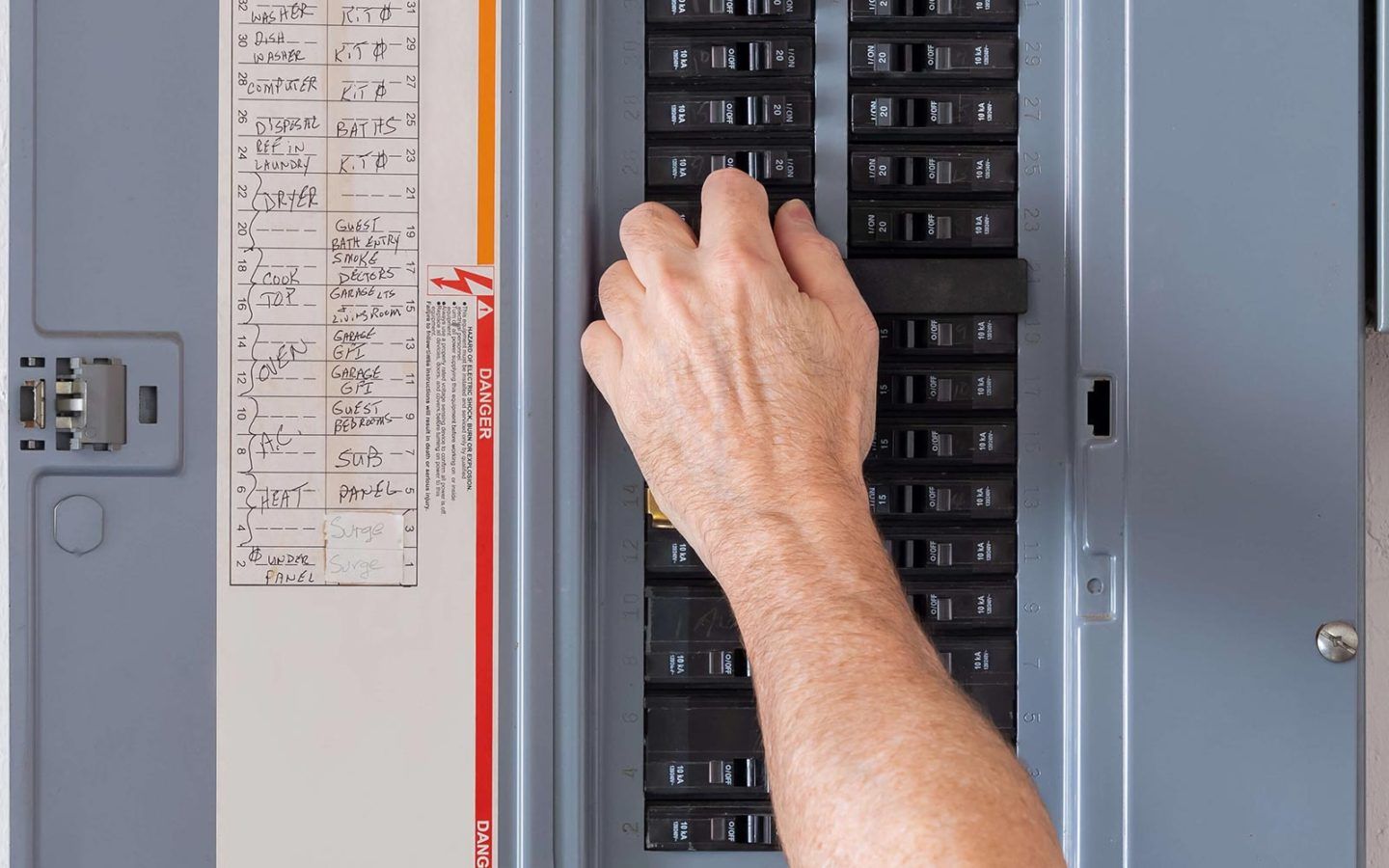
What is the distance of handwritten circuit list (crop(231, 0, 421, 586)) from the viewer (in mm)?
887

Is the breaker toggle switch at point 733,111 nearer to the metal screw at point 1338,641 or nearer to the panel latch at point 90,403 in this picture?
the panel latch at point 90,403

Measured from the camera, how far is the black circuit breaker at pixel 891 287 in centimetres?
90

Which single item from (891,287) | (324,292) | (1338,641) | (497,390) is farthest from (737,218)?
(1338,641)

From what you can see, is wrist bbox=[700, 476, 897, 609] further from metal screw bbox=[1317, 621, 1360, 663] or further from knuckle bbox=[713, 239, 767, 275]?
metal screw bbox=[1317, 621, 1360, 663]

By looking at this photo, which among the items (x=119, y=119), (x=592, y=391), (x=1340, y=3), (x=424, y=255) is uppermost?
(x=1340, y=3)

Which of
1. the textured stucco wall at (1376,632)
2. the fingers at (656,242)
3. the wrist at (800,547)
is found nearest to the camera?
the wrist at (800,547)

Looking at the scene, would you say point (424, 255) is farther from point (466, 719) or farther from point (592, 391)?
point (466, 719)

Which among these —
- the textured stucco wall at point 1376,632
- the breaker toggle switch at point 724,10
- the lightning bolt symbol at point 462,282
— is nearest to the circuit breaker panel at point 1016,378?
the breaker toggle switch at point 724,10

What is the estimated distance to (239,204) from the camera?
89cm

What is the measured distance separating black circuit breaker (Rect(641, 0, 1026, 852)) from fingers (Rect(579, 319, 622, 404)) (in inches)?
5.1

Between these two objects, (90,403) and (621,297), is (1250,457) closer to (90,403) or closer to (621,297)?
(621,297)

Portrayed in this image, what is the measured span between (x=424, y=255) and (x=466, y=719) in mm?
408

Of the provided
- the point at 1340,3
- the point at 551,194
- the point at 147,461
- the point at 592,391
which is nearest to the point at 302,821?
the point at 147,461

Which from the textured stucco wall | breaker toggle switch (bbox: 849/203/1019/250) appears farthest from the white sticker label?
the textured stucco wall
